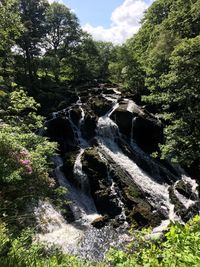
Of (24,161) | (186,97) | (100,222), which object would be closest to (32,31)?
(186,97)

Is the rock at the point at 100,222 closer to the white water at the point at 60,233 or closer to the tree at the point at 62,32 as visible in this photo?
the white water at the point at 60,233

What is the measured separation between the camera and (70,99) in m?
29.9

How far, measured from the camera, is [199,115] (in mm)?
17844

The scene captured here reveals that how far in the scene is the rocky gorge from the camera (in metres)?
15.1

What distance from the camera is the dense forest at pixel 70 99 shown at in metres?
4.48

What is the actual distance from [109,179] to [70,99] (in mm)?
13550

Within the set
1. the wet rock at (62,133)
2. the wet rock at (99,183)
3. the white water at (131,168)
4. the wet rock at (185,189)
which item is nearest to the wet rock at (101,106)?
the white water at (131,168)

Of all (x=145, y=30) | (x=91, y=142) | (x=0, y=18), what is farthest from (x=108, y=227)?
(x=145, y=30)

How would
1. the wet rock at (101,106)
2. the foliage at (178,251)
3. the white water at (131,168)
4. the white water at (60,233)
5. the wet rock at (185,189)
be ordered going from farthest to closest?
the wet rock at (101,106) < the wet rock at (185,189) < the white water at (131,168) < the white water at (60,233) < the foliage at (178,251)

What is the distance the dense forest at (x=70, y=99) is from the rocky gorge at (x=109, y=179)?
3.08ft

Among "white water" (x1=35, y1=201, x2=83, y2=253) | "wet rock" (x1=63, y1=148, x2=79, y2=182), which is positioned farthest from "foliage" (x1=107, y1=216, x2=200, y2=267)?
"wet rock" (x1=63, y1=148, x2=79, y2=182)

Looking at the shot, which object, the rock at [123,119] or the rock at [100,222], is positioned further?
the rock at [123,119]

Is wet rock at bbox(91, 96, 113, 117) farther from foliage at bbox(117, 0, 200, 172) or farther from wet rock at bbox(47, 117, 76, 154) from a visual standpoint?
→ foliage at bbox(117, 0, 200, 172)

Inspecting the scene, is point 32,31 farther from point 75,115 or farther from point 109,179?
point 109,179
